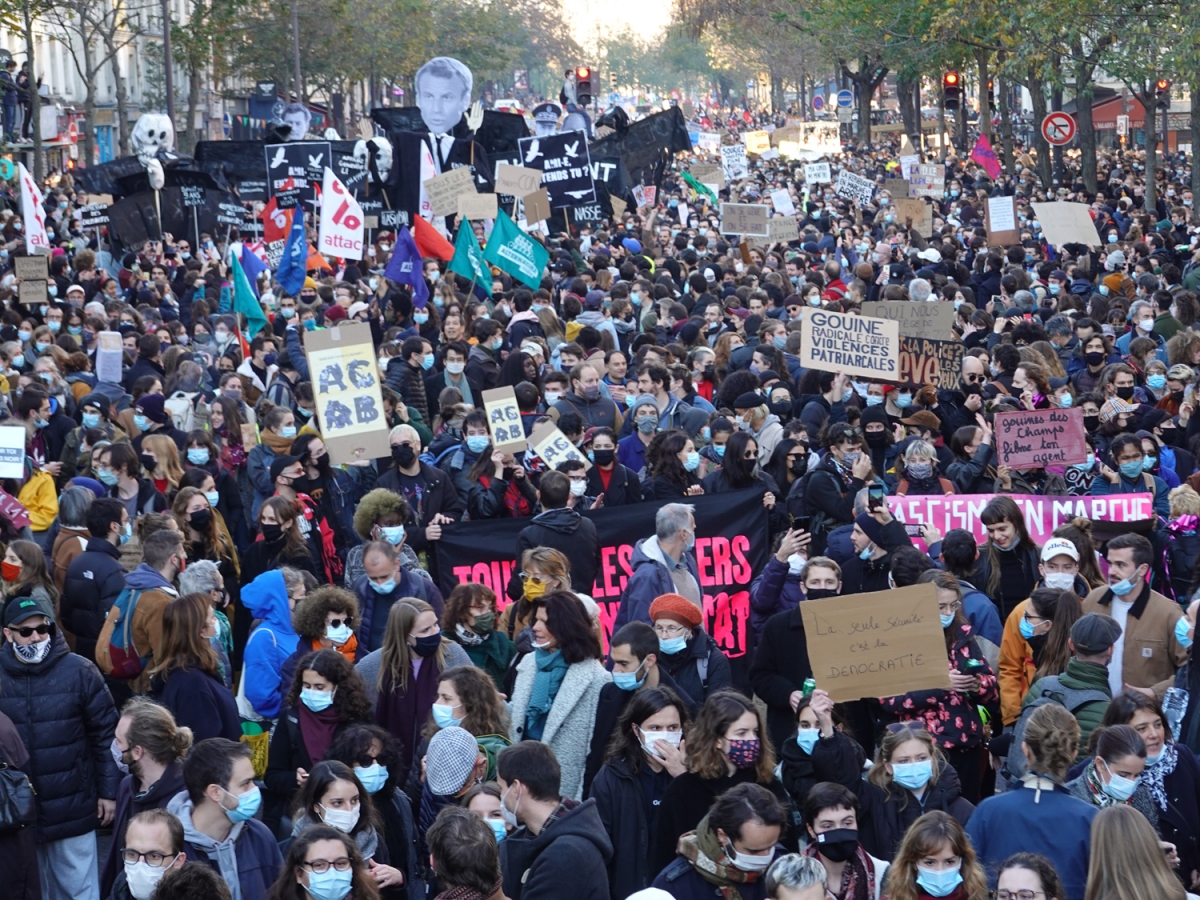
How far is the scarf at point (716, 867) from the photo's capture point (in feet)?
16.7

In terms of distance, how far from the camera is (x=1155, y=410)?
10.4 meters

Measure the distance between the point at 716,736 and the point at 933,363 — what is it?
642cm

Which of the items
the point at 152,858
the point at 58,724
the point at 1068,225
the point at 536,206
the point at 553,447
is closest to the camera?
the point at 152,858

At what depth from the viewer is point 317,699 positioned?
6.40 m

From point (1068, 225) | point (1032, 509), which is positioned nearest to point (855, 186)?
point (1068, 225)

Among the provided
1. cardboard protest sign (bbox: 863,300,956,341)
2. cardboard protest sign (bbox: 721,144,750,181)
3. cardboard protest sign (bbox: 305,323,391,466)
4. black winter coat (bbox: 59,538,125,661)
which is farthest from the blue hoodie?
cardboard protest sign (bbox: 721,144,750,181)

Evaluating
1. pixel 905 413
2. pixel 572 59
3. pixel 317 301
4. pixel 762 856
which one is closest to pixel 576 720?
pixel 762 856

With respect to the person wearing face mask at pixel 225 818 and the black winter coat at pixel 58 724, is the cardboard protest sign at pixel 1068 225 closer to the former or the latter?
the black winter coat at pixel 58 724

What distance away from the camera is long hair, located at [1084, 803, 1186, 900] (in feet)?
15.5

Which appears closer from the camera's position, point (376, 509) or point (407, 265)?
point (376, 509)

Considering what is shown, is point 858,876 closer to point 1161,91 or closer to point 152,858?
point 152,858

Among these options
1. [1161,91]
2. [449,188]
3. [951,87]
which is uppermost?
[951,87]

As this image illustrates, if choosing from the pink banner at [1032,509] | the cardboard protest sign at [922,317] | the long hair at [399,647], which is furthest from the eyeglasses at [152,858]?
the cardboard protest sign at [922,317]

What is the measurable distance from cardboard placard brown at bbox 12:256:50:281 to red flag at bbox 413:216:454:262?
381 cm
